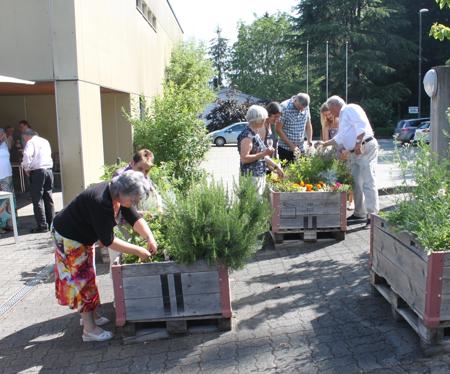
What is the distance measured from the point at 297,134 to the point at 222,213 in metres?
4.18

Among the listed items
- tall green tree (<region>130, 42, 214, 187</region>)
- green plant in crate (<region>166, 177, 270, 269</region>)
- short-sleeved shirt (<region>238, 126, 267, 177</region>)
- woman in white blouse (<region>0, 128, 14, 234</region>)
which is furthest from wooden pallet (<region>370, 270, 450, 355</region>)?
woman in white blouse (<region>0, 128, 14, 234</region>)

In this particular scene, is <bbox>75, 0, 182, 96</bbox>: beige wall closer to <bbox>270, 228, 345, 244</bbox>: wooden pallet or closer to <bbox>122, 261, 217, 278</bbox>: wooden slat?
<bbox>270, 228, 345, 244</bbox>: wooden pallet

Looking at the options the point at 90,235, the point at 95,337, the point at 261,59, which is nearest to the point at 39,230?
the point at 95,337

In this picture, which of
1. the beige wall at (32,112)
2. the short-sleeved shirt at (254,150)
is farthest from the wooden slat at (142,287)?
the beige wall at (32,112)

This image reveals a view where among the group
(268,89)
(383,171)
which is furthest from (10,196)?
(268,89)

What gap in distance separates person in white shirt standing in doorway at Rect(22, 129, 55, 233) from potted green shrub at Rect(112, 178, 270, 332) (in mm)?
4431

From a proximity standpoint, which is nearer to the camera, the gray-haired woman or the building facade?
the gray-haired woman

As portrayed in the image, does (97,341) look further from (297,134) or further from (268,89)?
(268,89)

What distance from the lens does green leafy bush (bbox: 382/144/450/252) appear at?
11.4ft

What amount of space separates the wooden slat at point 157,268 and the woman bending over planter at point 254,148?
2055 millimetres

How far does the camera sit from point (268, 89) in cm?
5431

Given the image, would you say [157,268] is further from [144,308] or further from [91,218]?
[91,218]

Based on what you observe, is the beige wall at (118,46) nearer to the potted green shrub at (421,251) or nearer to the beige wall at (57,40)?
the beige wall at (57,40)

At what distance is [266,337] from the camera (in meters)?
4.03
